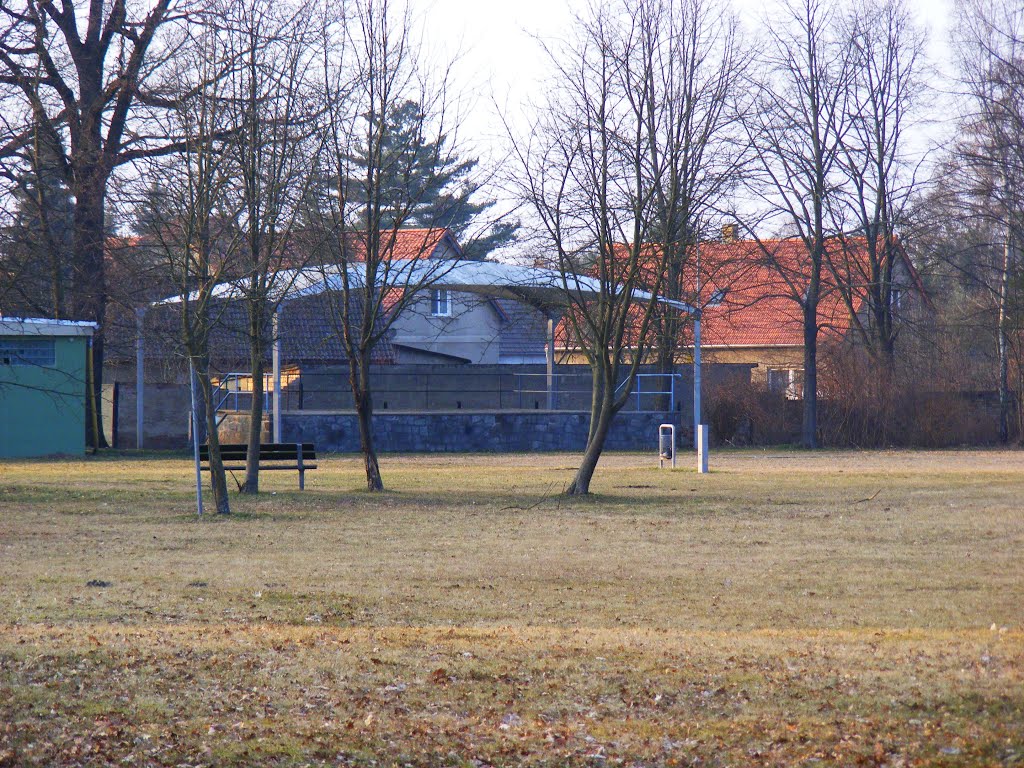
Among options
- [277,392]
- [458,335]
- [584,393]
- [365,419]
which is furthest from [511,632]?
[458,335]

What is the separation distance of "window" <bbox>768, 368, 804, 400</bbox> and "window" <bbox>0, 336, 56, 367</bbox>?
19.7m

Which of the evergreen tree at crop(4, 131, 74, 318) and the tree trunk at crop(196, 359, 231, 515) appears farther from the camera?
the tree trunk at crop(196, 359, 231, 515)

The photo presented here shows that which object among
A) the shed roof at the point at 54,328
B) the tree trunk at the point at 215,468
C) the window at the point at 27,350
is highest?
the shed roof at the point at 54,328

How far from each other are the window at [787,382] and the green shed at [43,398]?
62.6ft

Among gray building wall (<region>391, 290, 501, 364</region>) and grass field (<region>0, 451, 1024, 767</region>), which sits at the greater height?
gray building wall (<region>391, 290, 501, 364</region>)

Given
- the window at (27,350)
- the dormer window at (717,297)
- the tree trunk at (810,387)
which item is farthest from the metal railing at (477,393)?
the window at (27,350)

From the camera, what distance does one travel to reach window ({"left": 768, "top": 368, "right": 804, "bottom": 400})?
35.0m

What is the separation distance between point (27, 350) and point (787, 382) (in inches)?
868

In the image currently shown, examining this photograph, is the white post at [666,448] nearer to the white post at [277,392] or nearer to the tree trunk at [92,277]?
the white post at [277,392]

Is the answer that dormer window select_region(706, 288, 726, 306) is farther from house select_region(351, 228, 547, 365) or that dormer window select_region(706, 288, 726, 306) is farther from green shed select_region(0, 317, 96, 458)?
green shed select_region(0, 317, 96, 458)

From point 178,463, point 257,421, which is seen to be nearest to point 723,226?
point 178,463

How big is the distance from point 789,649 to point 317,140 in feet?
40.7

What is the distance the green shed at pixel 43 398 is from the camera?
26.6 meters

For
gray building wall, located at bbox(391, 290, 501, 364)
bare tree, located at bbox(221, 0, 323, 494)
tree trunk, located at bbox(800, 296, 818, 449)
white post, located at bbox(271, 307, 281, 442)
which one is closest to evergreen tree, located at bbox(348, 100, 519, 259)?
bare tree, located at bbox(221, 0, 323, 494)
